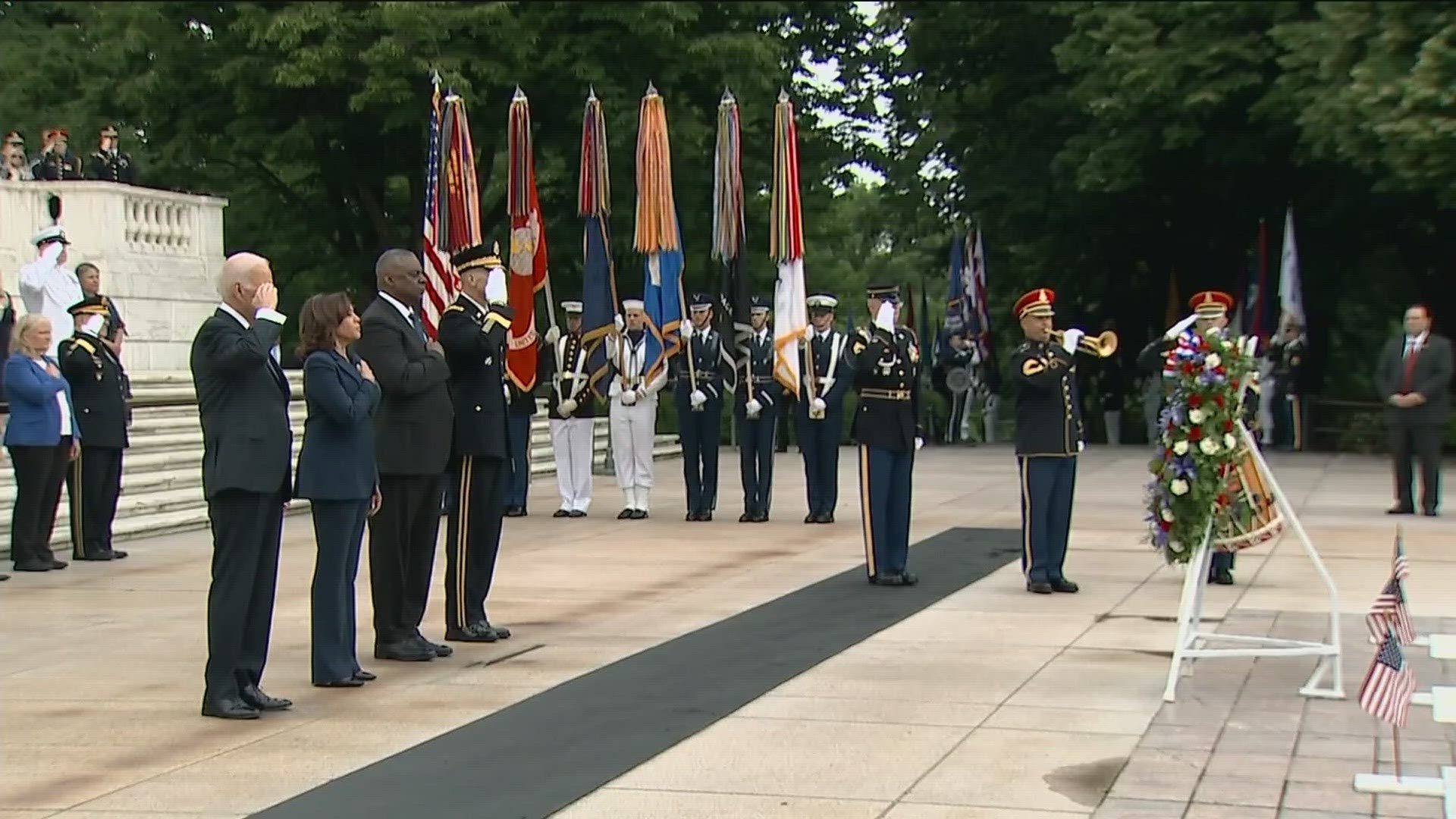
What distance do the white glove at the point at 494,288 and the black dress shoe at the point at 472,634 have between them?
168 centimetres

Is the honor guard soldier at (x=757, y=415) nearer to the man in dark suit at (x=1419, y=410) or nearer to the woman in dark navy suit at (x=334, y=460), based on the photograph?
the man in dark suit at (x=1419, y=410)

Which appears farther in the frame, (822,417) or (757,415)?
(757,415)

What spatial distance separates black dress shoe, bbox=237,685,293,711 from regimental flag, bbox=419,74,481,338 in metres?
6.91

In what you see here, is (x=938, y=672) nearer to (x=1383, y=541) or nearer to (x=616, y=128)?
(x=1383, y=541)

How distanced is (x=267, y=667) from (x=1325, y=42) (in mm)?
18646

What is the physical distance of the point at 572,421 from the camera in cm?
1797

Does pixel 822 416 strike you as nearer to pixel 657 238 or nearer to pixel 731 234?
pixel 731 234

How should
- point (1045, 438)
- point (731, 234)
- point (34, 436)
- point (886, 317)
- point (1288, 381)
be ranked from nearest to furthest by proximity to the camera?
point (1045, 438) < point (886, 317) < point (34, 436) < point (731, 234) < point (1288, 381)

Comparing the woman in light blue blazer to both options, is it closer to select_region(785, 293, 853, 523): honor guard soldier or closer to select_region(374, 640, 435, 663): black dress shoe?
select_region(374, 640, 435, 663): black dress shoe

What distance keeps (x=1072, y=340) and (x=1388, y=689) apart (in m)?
5.56

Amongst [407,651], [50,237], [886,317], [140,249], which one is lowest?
[407,651]

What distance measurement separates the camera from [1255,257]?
101 ft

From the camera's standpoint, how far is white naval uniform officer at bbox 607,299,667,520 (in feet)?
57.6

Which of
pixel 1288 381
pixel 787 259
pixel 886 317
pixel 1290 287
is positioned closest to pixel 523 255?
pixel 787 259
